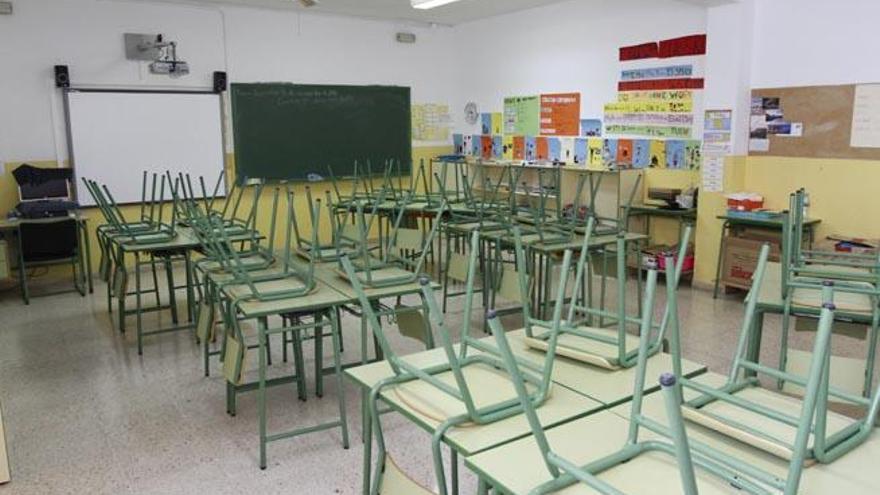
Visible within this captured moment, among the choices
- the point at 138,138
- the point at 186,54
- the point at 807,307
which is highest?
the point at 186,54

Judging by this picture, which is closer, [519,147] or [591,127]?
[591,127]

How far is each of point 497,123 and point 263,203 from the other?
111 inches

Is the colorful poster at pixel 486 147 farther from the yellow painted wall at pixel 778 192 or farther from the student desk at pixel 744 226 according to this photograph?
the student desk at pixel 744 226

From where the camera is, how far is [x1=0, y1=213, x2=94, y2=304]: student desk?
5430 millimetres

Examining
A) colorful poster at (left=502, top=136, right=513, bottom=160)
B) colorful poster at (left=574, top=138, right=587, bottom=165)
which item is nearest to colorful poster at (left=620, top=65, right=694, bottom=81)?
colorful poster at (left=574, top=138, right=587, bottom=165)

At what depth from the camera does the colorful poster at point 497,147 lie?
25.7 feet

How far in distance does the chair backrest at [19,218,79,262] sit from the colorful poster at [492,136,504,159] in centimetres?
445

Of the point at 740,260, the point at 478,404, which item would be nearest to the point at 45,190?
the point at 478,404

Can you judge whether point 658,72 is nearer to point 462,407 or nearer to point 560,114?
point 560,114

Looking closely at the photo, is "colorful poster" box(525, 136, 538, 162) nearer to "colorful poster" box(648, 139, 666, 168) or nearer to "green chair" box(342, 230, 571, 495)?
"colorful poster" box(648, 139, 666, 168)

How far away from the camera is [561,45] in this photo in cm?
691

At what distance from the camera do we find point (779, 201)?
17.6 feet

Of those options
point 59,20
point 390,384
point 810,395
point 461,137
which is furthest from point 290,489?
point 461,137

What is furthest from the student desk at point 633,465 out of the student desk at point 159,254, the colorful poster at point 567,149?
the colorful poster at point 567,149
